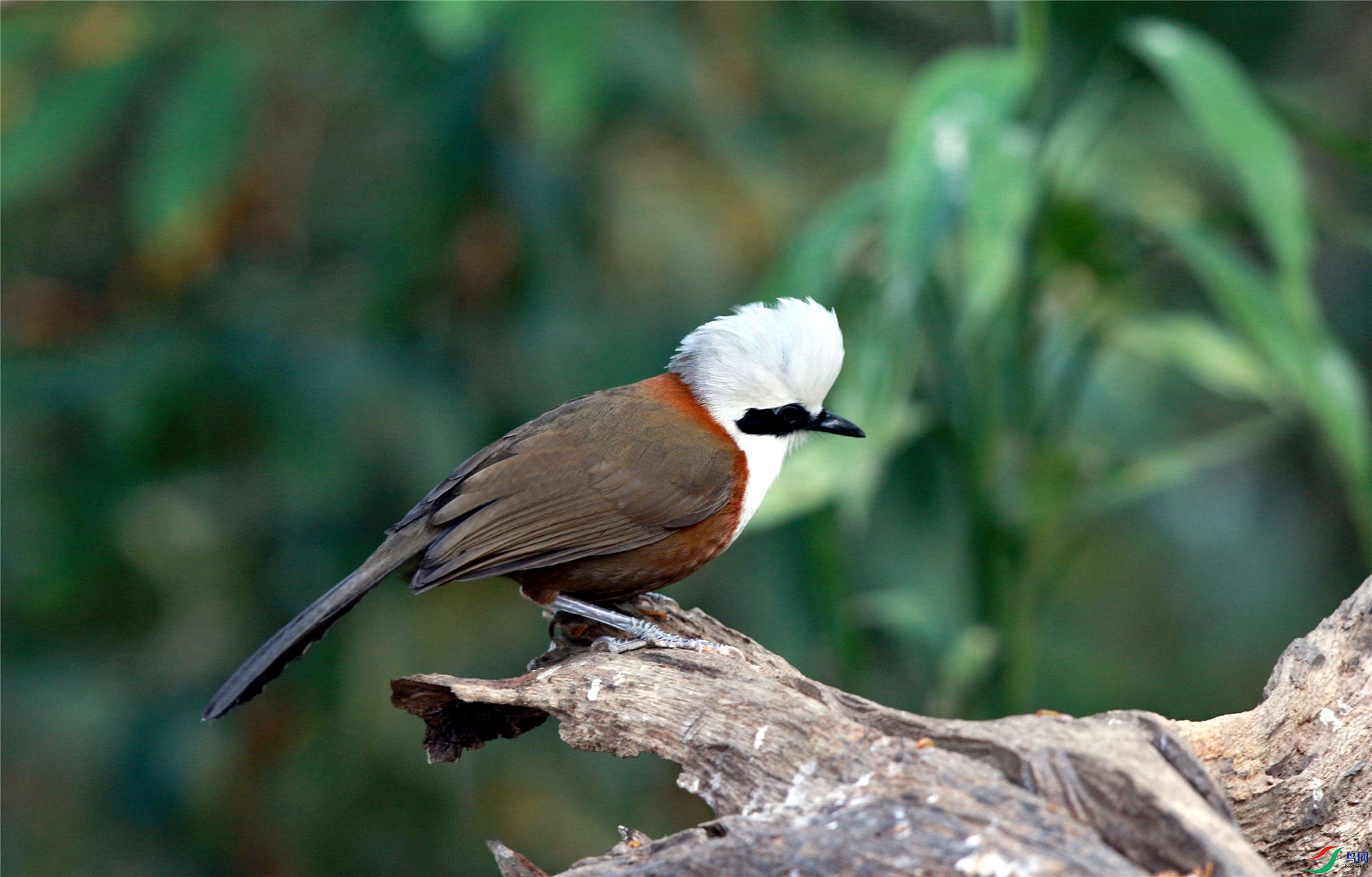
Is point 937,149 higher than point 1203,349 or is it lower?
higher

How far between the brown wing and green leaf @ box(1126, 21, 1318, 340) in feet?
4.75

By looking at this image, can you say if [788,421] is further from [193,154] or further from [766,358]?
[193,154]

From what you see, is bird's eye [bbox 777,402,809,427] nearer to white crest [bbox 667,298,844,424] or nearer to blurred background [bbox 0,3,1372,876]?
white crest [bbox 667,298,844,424]

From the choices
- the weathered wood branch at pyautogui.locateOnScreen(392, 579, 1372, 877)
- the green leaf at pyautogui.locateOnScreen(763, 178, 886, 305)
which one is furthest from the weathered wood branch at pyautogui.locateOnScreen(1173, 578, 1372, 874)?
the green leaf at pyautogui.locateOnScreen(763, 178, 886, 305)

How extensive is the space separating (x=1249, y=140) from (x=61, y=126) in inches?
153

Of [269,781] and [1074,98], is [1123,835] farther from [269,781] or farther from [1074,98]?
[269,781]

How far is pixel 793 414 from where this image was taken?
11.4 feet

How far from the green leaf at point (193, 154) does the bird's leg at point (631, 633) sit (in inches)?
86.4

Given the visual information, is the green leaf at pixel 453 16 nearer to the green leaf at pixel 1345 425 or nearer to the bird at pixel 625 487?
the bird at pixel 625 487

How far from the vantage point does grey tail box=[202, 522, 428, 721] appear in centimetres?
302

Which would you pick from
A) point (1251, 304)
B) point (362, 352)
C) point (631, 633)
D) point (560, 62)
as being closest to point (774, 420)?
point (631, 633)

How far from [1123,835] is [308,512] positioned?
3.52 m

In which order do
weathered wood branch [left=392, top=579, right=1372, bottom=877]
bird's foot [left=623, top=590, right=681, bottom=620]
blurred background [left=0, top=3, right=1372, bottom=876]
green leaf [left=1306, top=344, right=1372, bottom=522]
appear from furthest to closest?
blurred background [left=0, top=3, right=1372, bottom=876]
bird's foot [left=623, top=590, right=681, bottom=620]
green leaf [left=1306, top=344, right=1372, bottom=522]
weathered wood branch [left=392, top=579, right=1372, bottom=877]

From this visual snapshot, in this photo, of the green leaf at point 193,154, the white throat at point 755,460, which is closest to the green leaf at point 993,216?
the white throat at point 755,460
